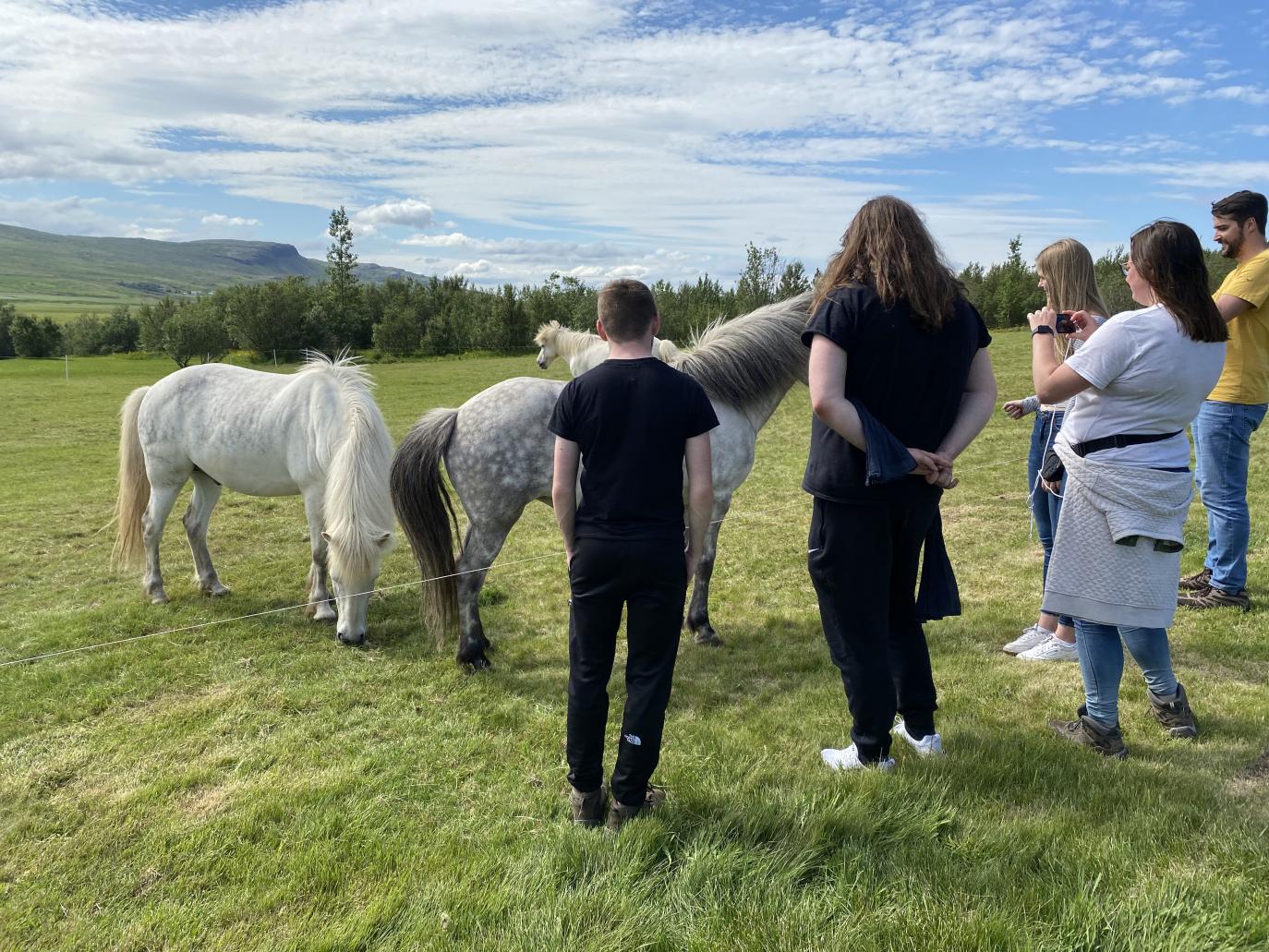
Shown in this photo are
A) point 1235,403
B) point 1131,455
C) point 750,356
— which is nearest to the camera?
point 1131,455

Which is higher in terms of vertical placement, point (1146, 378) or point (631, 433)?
point (1146, 378)

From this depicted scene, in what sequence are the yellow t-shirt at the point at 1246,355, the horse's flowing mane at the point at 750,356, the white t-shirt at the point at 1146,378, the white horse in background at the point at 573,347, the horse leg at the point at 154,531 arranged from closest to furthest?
1. the white t-shirt at the point at 1146,378
2. the yellow t-shirt at the point at 1246,355
3. the horse's flowing mane at the point at 750,356
4. the horse leg at the point at 154,531
5. the white horse in background at the point at 573,347

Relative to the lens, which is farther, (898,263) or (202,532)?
(202,532)

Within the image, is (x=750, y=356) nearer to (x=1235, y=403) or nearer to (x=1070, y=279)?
(x=1070, y=279)

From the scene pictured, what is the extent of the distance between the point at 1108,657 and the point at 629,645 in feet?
6.83

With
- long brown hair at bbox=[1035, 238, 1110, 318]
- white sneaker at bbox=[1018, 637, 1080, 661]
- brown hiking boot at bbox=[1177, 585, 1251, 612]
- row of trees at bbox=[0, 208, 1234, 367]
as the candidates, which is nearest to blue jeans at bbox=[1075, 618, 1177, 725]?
white sneaker at bbox=[1018, 637, 1080, 661]

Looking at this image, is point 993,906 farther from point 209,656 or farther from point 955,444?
point 209,656

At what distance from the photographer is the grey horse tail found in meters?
4.83

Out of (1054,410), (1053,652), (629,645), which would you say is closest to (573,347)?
(1054,410)

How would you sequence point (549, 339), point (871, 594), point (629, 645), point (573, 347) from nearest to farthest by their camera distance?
1. point (629, 645)
2. point (871, 594)
3. point (573, 347)
4. point (549, 339)

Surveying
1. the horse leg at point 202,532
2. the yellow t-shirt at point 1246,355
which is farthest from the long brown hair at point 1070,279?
the horse leg at point 202,532

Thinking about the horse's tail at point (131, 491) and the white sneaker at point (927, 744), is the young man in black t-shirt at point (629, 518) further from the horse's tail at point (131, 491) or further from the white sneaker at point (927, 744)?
the horse's tail at point (131, 491)

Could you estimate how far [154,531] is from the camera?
6.14 meters

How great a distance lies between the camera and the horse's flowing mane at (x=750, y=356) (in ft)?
16.2
